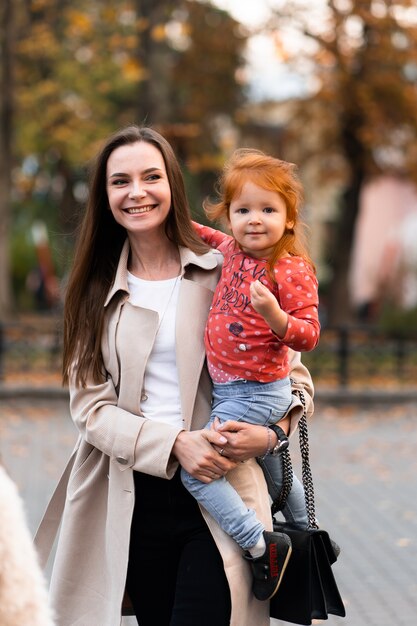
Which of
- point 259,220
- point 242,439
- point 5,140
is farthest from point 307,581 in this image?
point 5,140

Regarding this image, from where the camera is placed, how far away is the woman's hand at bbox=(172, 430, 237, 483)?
Result: 10.4 ft

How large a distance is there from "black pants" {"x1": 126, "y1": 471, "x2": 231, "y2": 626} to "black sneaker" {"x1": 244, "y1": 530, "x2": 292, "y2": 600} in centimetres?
9

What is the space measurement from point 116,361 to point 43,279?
29.9 metres

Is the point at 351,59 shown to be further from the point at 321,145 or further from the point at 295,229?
the point at 295,229

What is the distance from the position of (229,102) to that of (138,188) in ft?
72.8

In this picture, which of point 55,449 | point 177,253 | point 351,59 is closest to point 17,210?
point 351,59

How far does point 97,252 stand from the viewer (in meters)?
3.59

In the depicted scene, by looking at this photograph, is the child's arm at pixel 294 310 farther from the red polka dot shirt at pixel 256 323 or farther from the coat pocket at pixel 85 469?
the coat pocket at pixel 85 469

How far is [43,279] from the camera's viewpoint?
32906mm

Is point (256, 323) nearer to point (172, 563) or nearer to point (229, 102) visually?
point (172, 563)

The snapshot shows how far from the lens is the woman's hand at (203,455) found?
3166mm

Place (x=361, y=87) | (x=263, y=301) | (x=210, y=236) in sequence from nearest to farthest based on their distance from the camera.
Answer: (x=263, y=301)
(x=210, y=236)
(x=361, y=87)

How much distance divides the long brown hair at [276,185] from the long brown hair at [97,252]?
22cm

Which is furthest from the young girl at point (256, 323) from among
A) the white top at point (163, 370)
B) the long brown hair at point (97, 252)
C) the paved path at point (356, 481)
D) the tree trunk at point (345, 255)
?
the tree trunk at point (345, 255)
